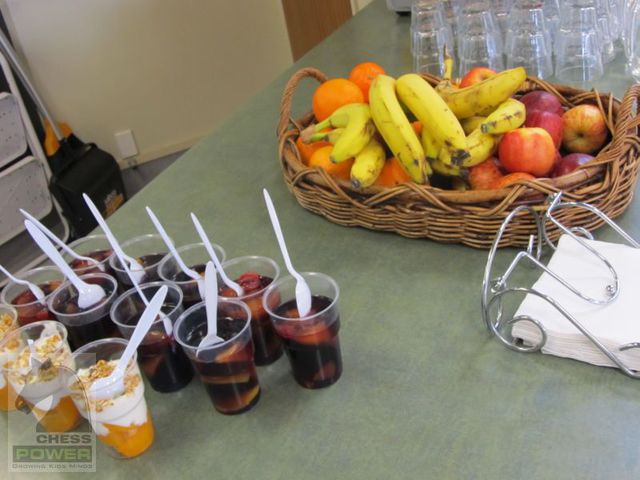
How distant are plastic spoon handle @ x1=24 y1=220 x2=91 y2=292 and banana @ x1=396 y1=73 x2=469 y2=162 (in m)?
0.59

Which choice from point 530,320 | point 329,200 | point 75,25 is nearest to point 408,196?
point 329,200

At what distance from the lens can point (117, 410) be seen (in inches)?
28.3

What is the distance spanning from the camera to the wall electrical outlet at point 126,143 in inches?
118

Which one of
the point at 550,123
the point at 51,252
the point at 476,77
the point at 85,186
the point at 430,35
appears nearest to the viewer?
the point at 51,252

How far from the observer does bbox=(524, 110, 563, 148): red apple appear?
1.04 metres

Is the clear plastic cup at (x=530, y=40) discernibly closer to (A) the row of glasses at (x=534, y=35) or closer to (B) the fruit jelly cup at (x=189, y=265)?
(A) the row of glasses at (x=534, y=35)

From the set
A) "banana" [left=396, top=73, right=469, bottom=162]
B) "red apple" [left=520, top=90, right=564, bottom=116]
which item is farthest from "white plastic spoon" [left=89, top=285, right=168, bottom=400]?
"red apple" [left=520, top=90, right=564, bottom=116]

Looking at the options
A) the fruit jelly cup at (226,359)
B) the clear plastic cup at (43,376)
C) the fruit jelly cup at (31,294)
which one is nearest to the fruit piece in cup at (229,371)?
the fruit jelly cup at (226,359)

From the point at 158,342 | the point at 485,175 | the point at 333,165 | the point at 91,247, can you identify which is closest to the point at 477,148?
the point at 485,175

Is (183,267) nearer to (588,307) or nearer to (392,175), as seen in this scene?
(392,175)

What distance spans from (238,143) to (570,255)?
0.84 metres

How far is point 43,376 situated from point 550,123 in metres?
0.85

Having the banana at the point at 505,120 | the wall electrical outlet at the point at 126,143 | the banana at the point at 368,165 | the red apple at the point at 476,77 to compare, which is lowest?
the wall electrical outlet at the point at 126,143

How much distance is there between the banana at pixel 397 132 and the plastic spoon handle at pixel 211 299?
406 millimetres
